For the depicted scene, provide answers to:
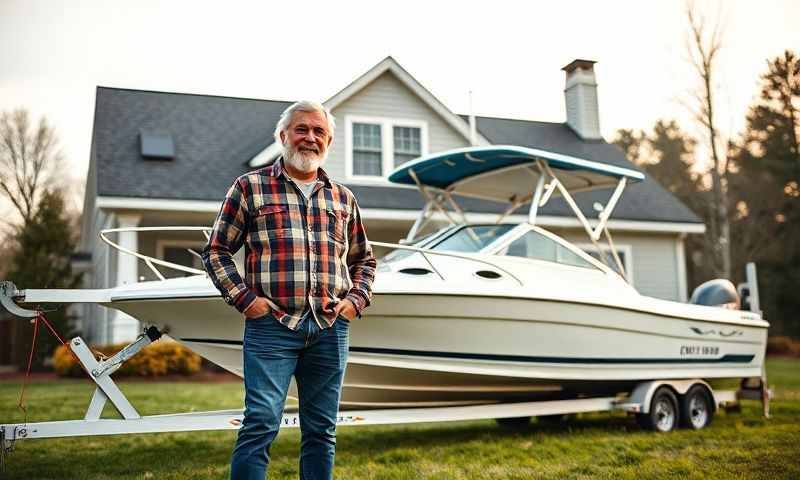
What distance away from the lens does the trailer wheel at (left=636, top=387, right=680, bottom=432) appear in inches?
264

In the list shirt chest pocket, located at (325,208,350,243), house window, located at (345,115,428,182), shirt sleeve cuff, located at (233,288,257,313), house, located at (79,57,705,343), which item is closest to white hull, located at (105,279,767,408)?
shirt chest pocket, located at (325,208,350,243)

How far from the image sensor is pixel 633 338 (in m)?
6.57

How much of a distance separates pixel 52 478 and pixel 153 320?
3.82ft

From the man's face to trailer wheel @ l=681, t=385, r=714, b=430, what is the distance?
5372 mm

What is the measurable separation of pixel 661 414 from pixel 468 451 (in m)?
2.30

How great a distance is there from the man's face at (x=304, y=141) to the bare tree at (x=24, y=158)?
86.2 feet

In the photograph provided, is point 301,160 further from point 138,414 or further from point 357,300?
point 138,414

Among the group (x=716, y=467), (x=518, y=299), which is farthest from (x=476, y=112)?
(x=716, y=467)

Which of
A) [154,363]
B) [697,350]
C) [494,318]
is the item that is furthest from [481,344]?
[154,363]

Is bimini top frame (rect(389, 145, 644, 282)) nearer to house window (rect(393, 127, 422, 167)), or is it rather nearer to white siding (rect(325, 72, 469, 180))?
white siding (rect(325, 72, 469, 180))

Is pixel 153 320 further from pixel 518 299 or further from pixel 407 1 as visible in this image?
pixel 407 1

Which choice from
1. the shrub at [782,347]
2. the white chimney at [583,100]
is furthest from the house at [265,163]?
the shrub at [782,347]

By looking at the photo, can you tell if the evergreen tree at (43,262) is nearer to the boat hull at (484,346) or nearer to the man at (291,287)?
the boat hull at (484,346)

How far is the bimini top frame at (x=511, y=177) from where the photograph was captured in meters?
6.54
